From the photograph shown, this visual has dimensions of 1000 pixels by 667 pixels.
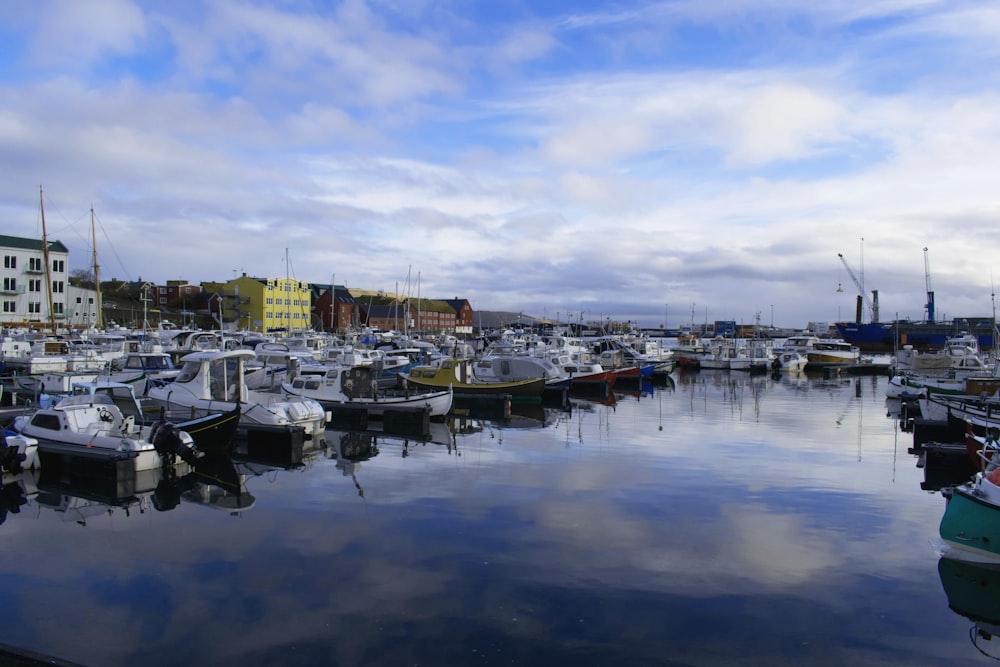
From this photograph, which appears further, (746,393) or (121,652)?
(746,393)

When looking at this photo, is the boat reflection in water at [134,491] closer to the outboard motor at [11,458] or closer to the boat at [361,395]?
the outboard motor at [11,458]

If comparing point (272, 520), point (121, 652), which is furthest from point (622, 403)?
point (121, 652)

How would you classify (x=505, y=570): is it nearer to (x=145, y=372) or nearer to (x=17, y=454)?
(x=17, y=454)

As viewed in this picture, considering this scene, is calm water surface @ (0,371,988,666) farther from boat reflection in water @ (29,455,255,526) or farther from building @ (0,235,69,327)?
building @ (0,235,69,327)

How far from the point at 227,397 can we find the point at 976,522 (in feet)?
72.8

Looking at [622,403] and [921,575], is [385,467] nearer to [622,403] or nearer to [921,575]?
[921,575]

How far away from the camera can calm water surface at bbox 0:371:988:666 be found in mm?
9461

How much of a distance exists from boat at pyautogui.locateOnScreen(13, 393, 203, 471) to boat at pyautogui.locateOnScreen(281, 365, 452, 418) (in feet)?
34.2

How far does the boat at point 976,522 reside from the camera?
12.5 metres

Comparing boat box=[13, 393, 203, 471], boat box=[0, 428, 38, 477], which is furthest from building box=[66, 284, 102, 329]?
boat box=[0, 428, 38, 477]

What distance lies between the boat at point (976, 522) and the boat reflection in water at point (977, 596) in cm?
23

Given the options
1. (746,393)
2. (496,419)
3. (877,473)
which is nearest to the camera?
(877,473)

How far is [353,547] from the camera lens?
43.8 feet

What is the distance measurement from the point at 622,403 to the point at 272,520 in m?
28.7
